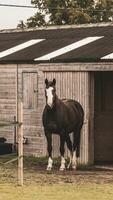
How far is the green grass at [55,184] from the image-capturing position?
1664cm

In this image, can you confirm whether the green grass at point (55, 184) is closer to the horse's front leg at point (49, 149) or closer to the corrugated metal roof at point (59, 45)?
the horse's front leg at point (49, 149)

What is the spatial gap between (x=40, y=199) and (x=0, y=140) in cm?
1159

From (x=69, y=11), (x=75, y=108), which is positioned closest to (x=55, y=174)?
(x=75, y=108)

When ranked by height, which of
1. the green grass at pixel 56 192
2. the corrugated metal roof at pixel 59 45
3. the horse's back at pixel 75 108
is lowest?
the green grass at pixel 56 192

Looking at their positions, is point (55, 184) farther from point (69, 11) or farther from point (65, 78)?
point (69, 11)

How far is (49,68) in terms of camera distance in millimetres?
24734

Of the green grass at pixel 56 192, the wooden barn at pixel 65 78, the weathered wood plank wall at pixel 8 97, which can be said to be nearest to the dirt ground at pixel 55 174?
the green grass at pixel 56 192

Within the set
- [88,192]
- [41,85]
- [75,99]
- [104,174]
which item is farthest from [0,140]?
[88,192]

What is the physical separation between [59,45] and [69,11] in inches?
985

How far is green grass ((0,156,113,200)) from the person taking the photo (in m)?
16.6

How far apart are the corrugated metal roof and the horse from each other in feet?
5.27

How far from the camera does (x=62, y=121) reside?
2264 cm

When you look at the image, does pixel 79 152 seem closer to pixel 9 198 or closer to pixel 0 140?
pixel 0 140

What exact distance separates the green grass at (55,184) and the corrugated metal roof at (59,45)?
329 cm
